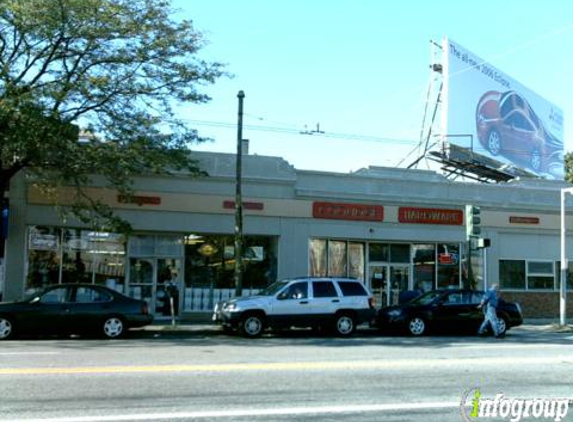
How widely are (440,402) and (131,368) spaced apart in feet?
16.7

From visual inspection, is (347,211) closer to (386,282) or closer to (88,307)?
(386,282)

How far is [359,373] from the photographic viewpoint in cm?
1059

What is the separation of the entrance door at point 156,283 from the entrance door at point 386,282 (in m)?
7.52

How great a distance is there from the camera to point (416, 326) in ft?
63.9

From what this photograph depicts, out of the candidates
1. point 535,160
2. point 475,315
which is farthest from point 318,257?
point 535,160

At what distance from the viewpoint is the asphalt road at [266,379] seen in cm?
767

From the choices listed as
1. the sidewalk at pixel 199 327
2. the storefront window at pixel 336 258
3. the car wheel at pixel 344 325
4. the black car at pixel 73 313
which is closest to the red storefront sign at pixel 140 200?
the sidewalk at pixel 199 327

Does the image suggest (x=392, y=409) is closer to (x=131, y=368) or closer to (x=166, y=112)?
(x=131, y=368)

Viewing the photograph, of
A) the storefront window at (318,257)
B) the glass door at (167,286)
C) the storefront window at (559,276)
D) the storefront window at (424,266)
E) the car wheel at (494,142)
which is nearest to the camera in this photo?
the glass door at (167,286)

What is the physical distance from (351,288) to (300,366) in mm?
8027

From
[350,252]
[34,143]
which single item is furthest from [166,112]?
[350,252]

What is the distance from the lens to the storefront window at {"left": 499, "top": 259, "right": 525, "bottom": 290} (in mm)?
27078

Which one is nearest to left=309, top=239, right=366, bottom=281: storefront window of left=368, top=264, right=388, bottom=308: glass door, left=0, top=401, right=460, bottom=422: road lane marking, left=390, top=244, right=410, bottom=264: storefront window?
left=368, top=264, right=388, bottom=308: glass door

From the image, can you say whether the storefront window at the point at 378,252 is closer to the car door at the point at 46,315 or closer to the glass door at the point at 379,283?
the glass door at the point at 379,283
